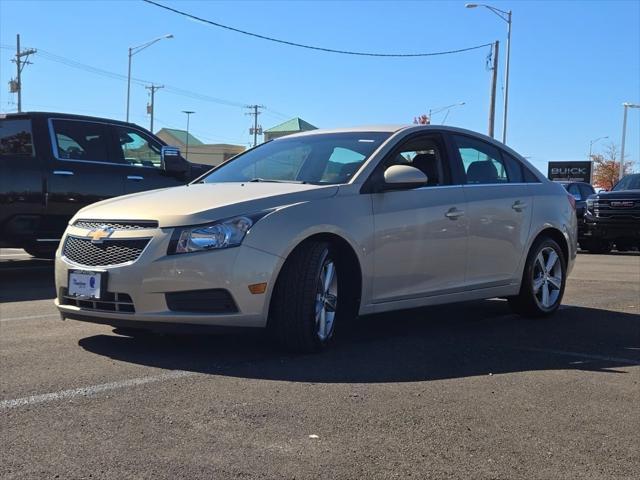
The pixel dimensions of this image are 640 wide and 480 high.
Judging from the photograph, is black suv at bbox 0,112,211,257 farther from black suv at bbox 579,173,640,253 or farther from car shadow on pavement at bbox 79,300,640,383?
black suv at bbox 579,173,640,253

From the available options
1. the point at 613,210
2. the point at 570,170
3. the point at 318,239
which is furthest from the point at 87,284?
the point at 570,170

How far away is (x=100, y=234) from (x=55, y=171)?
4.25 meters

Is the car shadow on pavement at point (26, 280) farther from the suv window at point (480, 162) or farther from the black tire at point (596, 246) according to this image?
the black tire at point (596, 246)

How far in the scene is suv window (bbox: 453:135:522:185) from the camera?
618 cm

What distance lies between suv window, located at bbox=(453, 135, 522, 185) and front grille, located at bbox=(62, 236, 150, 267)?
9.78ft

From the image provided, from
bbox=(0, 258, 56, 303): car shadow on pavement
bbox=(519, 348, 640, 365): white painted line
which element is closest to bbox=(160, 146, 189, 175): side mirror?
bbox=(0, 258, 56, 303): car shadow on pavement

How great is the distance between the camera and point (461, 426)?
11.7 feet

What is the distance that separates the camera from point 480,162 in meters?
6.37

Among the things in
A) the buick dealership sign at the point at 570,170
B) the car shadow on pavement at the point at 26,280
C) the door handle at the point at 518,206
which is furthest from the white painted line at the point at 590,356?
the buick dealership sign at the point at 570,170

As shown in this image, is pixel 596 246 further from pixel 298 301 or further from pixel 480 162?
pixel 298 301

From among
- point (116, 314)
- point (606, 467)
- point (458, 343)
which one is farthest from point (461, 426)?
point (116, 314)

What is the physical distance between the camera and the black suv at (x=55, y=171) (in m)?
8.18

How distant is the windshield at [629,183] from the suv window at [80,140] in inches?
487

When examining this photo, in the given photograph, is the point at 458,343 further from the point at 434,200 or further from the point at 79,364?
the point at 79,364
